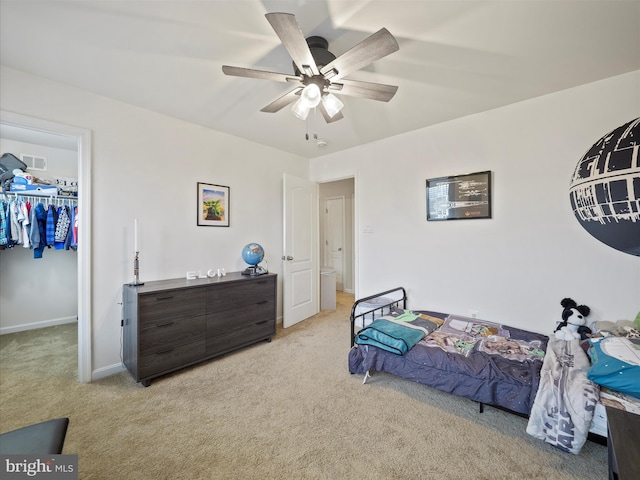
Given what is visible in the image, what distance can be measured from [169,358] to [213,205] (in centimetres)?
174

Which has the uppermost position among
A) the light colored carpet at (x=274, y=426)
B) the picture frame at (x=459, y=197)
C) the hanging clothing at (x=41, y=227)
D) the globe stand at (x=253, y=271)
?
the picture frame at (x=459, y=197)

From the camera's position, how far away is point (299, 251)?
393 centimetres

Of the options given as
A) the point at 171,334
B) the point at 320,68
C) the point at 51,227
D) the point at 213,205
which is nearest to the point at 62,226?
the point at 51,227

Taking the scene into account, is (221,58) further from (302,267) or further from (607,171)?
(302,267)

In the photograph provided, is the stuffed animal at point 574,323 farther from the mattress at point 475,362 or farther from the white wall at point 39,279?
the white wall at point 39,279

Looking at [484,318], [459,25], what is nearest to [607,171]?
[459,25]

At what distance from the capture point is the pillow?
1369mm

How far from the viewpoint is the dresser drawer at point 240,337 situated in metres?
2.67

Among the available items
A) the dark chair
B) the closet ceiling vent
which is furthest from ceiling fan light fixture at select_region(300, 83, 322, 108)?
the closet ceiling vent

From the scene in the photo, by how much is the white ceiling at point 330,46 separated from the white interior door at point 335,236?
3466 mm

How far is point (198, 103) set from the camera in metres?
2.54

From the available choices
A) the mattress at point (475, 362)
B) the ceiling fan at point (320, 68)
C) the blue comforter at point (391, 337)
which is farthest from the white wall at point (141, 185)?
the mattress at point (475, 362)

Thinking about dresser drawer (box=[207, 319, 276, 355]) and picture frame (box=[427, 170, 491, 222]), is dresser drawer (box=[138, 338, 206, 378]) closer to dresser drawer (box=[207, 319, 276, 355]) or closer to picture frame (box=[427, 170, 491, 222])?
dresser drawer (box=[207, 319, 276, 355])

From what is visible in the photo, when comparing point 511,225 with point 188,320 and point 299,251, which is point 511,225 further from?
point 188,320
